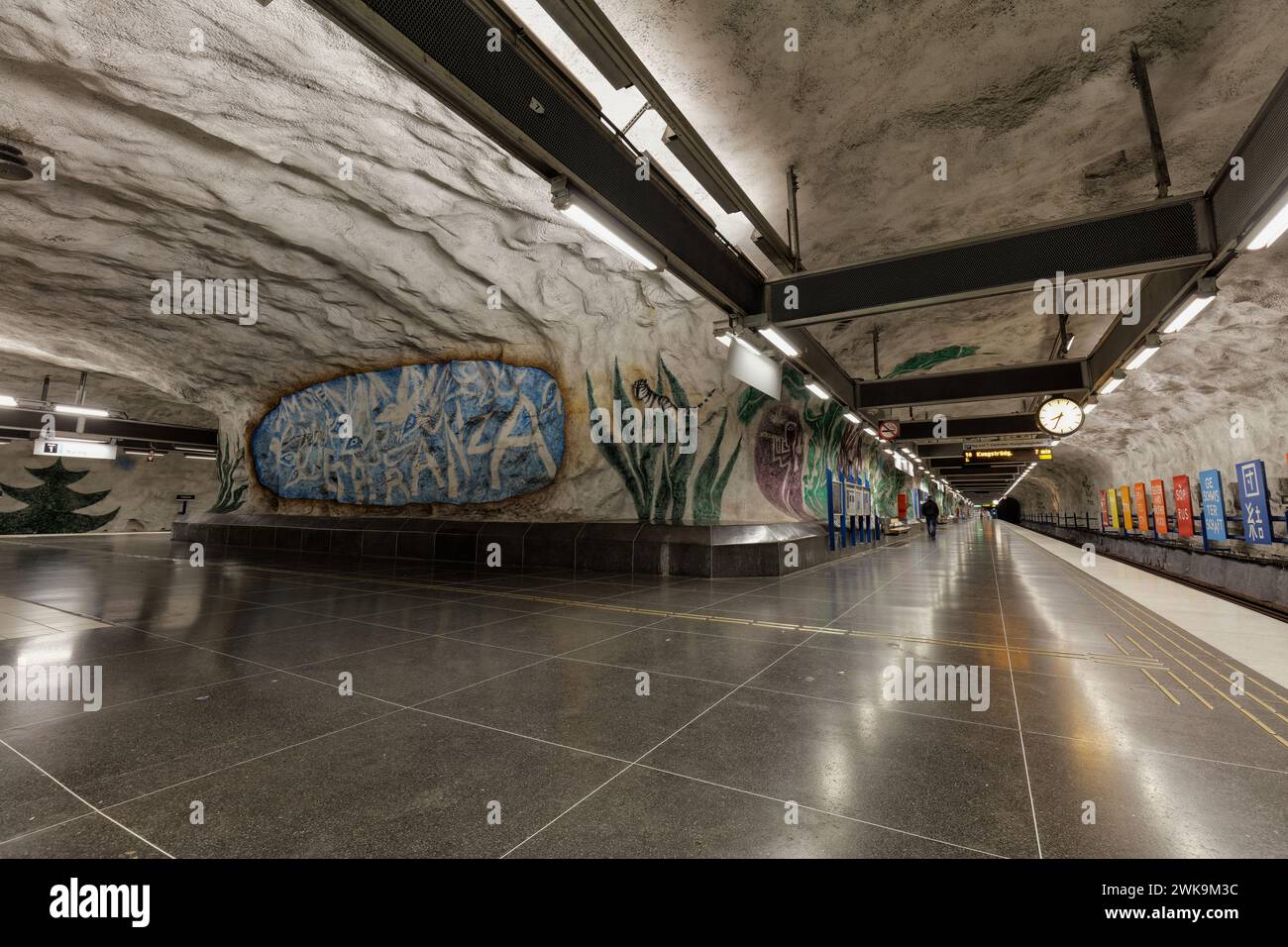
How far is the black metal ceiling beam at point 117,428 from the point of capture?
56.2 feet

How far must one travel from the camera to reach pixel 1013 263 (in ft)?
16.2

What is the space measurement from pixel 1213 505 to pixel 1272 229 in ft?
38.8

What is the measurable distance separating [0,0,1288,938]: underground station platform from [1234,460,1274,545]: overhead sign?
0.15 meters

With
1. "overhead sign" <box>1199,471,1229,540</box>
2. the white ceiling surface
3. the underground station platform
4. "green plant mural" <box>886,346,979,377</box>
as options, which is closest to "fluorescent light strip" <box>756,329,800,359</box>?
the underground station platform

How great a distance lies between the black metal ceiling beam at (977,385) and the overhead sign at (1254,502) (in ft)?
10.2

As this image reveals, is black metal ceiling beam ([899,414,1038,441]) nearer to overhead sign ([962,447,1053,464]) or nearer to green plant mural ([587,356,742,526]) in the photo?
overhead sign ([962,447,1053,464])

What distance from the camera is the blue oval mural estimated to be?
10875 mm

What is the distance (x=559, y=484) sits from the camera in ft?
34.4

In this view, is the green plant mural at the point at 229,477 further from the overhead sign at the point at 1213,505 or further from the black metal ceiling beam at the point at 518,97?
the overhead sign at the point at 1213,505

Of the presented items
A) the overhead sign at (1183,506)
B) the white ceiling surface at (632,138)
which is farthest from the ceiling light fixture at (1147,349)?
the overhead sign at (1183,506)

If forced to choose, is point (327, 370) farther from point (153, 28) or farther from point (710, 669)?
point (710, 669)

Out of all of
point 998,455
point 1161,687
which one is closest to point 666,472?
point 1161,687
